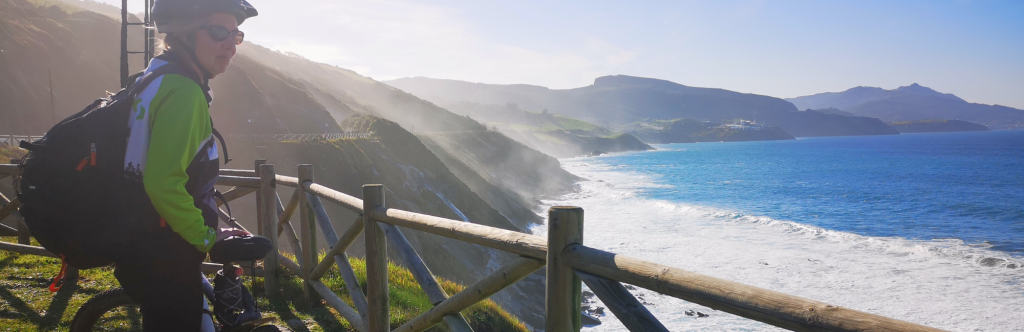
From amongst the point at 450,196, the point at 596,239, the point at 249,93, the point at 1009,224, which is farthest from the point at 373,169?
the point at 1009,224

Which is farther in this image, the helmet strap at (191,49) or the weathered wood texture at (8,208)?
the weathered wood texture at (8,208)

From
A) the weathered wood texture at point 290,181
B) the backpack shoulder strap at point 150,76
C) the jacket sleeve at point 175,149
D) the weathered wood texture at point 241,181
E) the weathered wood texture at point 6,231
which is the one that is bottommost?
the weathered wood texture at point 6,231

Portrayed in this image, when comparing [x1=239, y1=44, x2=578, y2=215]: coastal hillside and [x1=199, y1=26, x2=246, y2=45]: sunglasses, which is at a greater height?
[x1=199, y1=26, x2=246, y2=45]: sunglasses

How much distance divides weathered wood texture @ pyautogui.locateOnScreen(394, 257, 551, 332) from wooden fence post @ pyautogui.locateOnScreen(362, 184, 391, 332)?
0.39 m

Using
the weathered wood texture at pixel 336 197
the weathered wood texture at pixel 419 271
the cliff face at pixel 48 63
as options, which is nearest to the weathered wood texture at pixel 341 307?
the weathered wood texture at pixel 336 197

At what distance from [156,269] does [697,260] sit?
26183mm

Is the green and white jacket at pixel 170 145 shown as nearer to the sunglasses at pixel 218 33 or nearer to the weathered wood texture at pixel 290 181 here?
the sunglasses at pixel 218 33

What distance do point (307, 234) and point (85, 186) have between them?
367cm

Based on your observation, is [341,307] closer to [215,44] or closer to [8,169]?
[215,44]

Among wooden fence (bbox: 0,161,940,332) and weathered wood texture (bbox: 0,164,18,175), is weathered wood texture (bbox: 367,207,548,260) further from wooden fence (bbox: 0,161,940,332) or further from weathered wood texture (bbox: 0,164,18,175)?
weathered wood texture (bbox: 0,164,18,175)

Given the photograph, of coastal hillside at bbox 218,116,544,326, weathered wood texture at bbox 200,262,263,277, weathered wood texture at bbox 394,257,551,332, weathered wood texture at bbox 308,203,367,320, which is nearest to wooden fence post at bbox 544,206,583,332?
weathered wood texture at bbox 394,257,551,332

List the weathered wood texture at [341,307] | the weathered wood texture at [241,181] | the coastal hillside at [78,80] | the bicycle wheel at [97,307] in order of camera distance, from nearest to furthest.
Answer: the bicycle wheel at [97,307] → the weathered wood texture at [341,307] → the weathered wood texture at [241,181] → the coastal hillside at [78,80]

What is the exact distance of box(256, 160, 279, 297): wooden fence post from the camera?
19.2ft

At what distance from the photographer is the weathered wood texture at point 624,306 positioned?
2207 millimetres
